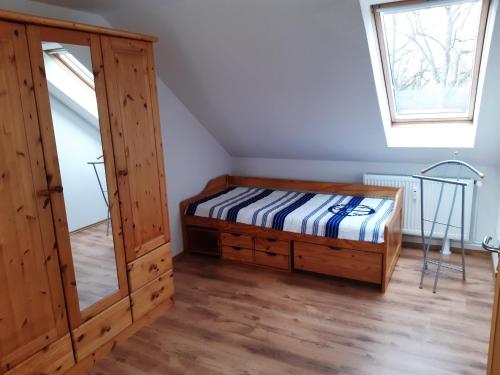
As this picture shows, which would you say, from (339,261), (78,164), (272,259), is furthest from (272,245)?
(78,164)

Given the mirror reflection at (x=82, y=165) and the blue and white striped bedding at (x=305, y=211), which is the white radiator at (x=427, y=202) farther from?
the mirror reflection at (x=82, y=165)

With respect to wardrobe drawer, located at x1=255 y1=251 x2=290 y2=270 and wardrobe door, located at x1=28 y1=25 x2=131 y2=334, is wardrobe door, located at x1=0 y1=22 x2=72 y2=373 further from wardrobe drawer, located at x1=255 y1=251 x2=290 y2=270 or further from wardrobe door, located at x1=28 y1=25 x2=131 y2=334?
wardrobe drawer, located at x1=255 y1=251 x2=290 y2=270

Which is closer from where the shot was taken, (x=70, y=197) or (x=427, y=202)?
(x=70, y=197)

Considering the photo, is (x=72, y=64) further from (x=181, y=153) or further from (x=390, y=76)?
(x=390, y=76)

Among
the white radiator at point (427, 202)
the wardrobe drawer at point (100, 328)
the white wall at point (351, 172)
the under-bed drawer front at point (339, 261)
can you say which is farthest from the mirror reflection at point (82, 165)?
the white radiator at point (427, 202)

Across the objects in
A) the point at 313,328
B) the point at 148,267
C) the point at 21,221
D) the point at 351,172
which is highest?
the point at 21,221

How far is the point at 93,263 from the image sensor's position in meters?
2.27

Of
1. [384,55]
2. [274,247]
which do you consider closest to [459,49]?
[384,55]

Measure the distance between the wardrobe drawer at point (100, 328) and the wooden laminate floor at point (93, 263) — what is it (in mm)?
111

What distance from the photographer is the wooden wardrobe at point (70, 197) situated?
1801 millimetres

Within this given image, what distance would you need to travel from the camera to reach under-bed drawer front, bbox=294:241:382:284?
3028mm

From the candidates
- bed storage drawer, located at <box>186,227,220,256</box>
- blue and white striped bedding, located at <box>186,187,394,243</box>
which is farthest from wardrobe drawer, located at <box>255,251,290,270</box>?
bed storage drawer, located at <box>186,227,220,256</box>

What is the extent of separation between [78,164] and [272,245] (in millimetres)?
1848

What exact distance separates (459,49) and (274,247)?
7.00 feet
